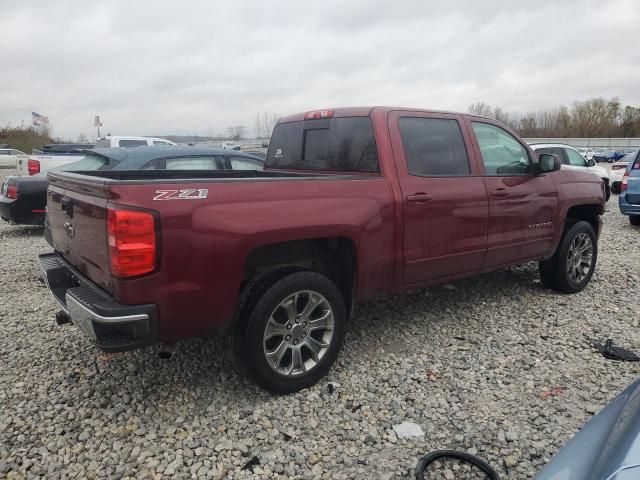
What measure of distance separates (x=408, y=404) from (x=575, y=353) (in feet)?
5.40

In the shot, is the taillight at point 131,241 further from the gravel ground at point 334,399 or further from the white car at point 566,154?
the white car at point 566,154

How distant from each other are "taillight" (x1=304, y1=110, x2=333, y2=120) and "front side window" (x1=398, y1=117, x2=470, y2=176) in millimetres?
635

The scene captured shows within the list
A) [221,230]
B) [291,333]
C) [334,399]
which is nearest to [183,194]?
[221,230]

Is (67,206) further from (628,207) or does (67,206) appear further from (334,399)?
(628,207)

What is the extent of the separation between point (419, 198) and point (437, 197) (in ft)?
0.66

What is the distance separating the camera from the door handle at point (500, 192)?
13.9 feet

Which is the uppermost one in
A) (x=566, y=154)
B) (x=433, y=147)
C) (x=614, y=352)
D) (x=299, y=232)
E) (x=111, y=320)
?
(x=566, y=154)

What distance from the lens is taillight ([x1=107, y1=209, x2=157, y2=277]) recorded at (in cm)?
249

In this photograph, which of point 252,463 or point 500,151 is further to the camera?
point 500,151

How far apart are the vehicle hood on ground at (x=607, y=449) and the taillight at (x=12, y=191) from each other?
8.31 m

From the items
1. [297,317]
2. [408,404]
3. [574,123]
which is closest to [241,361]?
[297,317]

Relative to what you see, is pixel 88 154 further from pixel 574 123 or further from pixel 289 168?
pixel 574 123

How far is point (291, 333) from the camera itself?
3184 mm

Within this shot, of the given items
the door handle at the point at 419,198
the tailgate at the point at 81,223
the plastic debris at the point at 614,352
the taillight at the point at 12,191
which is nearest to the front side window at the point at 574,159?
the plastic debris at the point at 614,352
